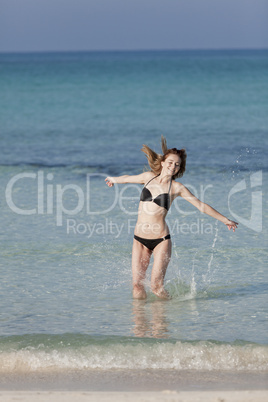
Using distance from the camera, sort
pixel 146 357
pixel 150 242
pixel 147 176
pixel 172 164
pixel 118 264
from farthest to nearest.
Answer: pixel 118 264
pixel 147 176
pixel 150 242
pixel 172 164
pixel 146 357

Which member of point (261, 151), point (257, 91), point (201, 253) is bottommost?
point (201, 253)

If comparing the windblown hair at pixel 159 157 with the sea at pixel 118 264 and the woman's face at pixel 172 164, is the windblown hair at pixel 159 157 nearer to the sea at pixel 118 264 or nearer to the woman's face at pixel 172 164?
the woman's face at pixel 172 164

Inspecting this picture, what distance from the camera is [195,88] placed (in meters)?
41.4

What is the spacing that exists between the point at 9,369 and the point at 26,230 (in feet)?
14.4

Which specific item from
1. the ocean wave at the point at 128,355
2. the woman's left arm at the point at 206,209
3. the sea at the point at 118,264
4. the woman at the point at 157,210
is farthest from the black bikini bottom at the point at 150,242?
the ocean wave at the point at 128,355

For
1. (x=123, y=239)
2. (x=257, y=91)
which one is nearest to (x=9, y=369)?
(x=123, y=239)

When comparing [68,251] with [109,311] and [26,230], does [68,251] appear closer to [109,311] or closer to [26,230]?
[26,230]

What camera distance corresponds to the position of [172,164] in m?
6.55

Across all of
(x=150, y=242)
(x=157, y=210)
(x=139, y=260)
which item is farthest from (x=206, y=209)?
(x=139, y=260)

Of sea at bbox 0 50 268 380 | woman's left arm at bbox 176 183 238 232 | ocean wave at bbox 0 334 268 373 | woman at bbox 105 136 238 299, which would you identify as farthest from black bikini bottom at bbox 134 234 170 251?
ocean wave at bbox 0 334 268 373

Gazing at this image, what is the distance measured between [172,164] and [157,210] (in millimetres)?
490

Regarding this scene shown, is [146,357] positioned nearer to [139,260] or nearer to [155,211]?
[139,260]

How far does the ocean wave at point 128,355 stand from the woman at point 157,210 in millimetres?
1169

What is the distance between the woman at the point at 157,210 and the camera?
21.7 feet
